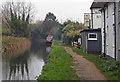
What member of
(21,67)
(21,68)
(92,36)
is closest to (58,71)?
(21,68)

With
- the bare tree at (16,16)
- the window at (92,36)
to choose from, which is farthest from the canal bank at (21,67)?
the bare tree at (16,16)

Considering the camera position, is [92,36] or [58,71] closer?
[58,71]

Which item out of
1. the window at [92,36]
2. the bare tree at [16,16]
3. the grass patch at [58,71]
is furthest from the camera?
the bare tree at [16,16]

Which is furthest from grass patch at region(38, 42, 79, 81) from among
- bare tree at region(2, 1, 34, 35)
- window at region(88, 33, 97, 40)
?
bare tree at region(2, 1, 34, 35)

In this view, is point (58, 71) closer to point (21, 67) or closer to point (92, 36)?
point (21, 67)

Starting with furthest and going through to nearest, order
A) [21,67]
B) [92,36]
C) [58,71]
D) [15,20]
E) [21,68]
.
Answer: [15,20]
[92,36]
[21,67]
[21,68]
[58,71]

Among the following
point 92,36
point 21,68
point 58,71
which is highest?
point 92,36

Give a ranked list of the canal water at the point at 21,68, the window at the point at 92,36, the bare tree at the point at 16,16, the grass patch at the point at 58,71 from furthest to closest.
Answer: the bare tree at the point at 16,16
the window at the point at 92,36
the canal water at the point at 21,68
the grass patch at the point at 58,71

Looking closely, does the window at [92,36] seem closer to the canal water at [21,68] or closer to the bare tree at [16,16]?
the canal water at [21,68]

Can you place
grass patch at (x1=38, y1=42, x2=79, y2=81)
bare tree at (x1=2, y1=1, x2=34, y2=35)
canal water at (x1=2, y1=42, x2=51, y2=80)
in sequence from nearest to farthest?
grass patch at (x1=38, y1=42, x2=79, y2=81) → canal water at (x1=2, y1=42, x2=51, y2=80) → bare tree at (x1=2, y1=1, x2=34, y2=35)

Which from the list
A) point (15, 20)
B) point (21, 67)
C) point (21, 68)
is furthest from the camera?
point (15, 20)

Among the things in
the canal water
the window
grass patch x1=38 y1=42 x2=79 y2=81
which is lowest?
the canal water

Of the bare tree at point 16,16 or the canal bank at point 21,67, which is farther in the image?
the bare tree at point 16,16

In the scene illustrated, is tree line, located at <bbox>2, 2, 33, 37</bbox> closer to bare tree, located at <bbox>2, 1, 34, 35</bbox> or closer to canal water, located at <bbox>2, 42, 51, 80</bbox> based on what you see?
bare tree, located at <bbox>2, 1, 34, 35</bbox>
